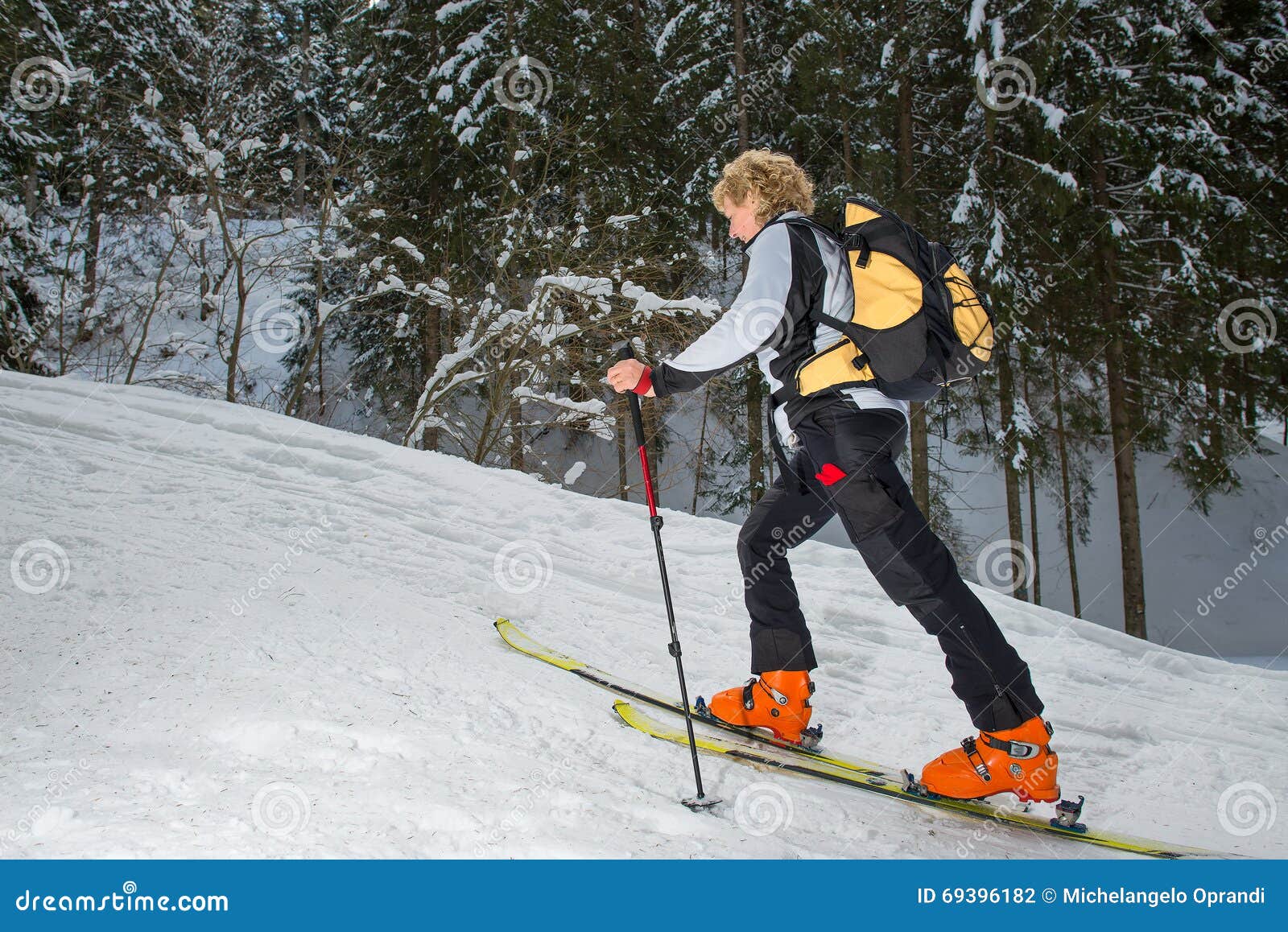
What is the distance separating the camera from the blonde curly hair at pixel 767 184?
290 centimetres

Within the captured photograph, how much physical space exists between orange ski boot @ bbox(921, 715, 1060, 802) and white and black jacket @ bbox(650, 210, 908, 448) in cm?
113

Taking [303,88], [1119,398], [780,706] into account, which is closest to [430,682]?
[780,706]

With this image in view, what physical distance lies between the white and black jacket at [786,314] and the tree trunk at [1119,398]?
12056 millimetres

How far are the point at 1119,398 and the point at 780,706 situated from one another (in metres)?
12.8

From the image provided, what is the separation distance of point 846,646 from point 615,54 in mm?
16865

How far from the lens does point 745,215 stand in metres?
2.96

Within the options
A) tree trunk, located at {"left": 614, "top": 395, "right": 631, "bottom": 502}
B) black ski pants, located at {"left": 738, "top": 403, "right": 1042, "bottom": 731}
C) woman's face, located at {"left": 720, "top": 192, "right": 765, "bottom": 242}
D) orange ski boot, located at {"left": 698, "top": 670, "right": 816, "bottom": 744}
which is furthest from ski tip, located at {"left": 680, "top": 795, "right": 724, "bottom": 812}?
tree trunk, located at {"left": 614, "top": 395, "right": 631, "bottom": 502}

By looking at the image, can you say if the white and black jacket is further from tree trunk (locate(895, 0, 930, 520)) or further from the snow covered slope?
tree trunk (locate(895, 0, 930, 520))

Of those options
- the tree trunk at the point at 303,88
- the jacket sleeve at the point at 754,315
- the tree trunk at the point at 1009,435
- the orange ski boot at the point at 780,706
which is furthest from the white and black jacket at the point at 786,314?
the tree trunk at the point at 303,88

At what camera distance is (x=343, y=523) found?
4.92 metres

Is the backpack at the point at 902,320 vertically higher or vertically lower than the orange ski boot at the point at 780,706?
higher

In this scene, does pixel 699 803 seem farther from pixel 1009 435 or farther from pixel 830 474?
pixel 1009 435

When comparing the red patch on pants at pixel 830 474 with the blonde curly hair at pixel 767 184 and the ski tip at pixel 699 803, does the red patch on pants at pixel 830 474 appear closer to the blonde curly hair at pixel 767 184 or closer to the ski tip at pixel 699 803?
the blonde curly hair at pixel 767 184

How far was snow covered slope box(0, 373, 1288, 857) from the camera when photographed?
214 centimetres
